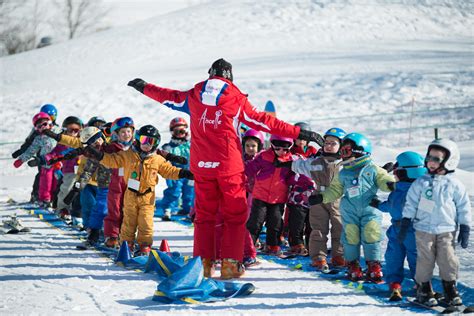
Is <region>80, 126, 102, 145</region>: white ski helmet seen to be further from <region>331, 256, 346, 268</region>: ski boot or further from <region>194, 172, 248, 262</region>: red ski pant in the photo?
<region>331, 256, 346, 268</region>: ski boot

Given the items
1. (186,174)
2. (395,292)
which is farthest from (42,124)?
(395,292)

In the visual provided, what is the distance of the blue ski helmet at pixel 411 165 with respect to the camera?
23.4ft

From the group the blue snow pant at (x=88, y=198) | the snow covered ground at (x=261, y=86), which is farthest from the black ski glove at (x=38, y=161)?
the blue snow pant at (x=88, y=198)

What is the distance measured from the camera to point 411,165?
7.17 metres

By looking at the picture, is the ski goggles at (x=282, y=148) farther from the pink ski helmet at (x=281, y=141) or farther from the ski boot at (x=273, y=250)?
the ski boot at (x=273, y=250)

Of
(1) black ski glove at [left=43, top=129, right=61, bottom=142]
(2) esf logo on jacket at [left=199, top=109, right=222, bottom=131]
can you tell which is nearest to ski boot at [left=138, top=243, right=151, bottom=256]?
(1) black ski glove at [left=43, top=129, right=61, bottom=142]

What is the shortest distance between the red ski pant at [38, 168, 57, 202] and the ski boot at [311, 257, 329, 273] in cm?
655

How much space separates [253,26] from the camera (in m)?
38.3

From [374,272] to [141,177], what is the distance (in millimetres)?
3037

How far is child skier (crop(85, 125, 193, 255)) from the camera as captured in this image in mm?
8758

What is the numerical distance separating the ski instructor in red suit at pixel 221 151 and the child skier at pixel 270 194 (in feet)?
4.01

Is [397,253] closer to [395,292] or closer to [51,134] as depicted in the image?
[395,292]

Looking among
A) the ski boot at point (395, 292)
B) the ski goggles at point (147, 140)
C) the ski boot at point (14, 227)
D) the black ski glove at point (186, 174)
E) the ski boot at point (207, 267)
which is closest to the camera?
the ski boot at point (395, 292)

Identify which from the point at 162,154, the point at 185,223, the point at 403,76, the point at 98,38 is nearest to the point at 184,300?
the point at 162,154
